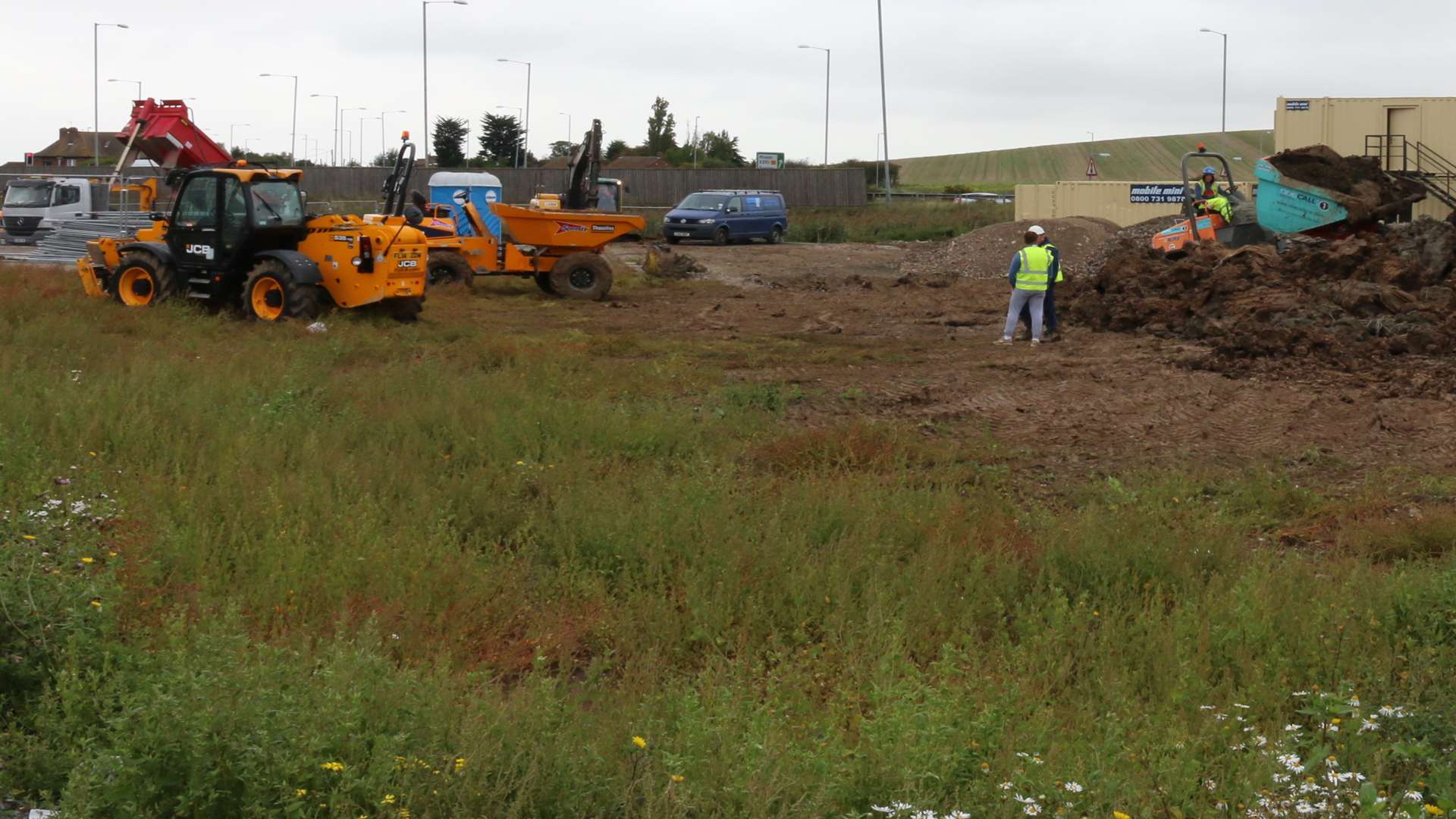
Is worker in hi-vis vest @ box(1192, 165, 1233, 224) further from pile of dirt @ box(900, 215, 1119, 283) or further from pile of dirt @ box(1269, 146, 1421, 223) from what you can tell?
pile of dirt @ box(900, 215, 1119, 283)

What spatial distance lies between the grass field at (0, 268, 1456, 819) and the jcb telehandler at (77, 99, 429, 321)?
19.3 feet

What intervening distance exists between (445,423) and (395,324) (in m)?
7.64

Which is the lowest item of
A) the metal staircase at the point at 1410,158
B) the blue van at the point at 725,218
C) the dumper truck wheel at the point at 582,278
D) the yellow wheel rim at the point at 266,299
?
the yellow wheel rim at the point at 266,299

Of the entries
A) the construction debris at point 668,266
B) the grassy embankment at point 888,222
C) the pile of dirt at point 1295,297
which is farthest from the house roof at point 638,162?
the pile of dirt at point 1295,297

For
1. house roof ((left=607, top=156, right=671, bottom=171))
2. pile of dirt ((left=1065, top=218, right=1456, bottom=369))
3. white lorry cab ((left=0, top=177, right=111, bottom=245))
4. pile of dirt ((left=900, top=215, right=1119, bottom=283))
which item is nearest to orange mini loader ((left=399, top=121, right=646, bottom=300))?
pile of dirt ((left=900, top=215, right=1119, bottom=283))

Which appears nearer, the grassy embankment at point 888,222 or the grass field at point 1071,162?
the grassy embankment at point 888,222

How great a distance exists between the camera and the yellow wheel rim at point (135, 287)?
60.3 feet

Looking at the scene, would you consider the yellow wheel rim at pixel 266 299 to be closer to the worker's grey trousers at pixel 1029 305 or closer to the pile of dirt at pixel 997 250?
the worker's grey trousers at pixel 1029 305

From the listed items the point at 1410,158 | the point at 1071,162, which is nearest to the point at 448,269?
the point at 1410,158

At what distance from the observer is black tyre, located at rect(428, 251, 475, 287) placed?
76.3 feet

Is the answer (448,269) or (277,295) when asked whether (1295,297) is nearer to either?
(277,295)

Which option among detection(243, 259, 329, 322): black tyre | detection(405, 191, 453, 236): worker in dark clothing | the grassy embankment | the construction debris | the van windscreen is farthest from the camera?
the grassy embankment

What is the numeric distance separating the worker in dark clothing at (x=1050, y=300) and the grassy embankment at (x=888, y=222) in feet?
84.6

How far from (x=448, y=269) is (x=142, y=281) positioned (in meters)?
5.72
